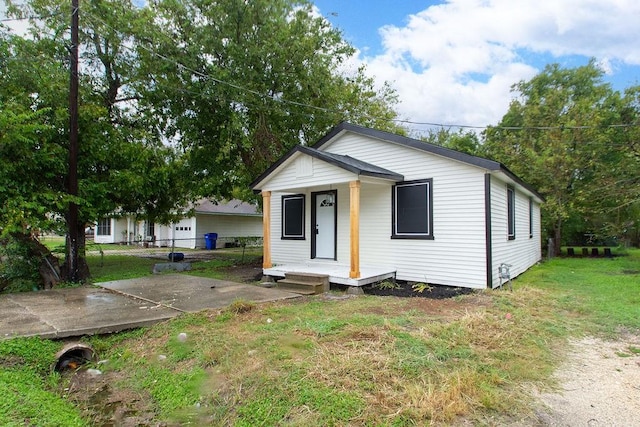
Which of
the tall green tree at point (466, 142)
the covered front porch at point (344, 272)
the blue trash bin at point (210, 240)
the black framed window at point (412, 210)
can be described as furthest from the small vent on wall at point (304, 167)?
the blue trash bin at point (210, 240)

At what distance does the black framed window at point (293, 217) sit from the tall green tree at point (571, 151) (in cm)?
901

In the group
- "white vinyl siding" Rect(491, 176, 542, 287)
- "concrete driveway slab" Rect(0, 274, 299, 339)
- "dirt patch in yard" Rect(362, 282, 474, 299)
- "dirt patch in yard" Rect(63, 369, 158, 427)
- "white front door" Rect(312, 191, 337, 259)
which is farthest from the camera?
"white front door" Rect(312, 191, 337, 259)

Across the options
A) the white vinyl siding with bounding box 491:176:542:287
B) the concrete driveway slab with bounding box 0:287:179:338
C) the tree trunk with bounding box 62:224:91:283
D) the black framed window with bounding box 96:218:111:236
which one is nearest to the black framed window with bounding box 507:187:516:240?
the white vinyl siding with bounding box 491:176:542:287

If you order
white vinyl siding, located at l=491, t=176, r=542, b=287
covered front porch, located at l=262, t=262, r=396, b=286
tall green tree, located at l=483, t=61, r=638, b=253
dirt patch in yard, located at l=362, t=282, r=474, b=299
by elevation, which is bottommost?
dirt patch in yard, located at l=362, t=282, r=474, b=299

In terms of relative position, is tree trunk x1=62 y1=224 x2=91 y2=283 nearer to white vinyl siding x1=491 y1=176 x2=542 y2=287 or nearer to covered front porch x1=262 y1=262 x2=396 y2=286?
covered front porch x1=262 y1=262 x2=396 y2=286

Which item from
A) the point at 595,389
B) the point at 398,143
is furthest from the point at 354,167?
the point at 595,389

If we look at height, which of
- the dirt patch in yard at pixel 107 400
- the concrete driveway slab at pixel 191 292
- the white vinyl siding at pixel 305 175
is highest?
the white vinyl siding at pixel 305 175

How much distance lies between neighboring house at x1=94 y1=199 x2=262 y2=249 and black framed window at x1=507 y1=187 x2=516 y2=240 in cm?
1592

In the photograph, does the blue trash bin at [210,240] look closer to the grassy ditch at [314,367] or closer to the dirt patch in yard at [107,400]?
the grassy ditch at [314,367]

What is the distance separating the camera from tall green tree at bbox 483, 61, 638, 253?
14.3m

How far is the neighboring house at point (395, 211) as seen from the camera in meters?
7.38

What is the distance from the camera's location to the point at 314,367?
326 centimetres

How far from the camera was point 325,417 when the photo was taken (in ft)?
8.42

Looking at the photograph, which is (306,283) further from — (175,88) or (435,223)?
(175,88)
